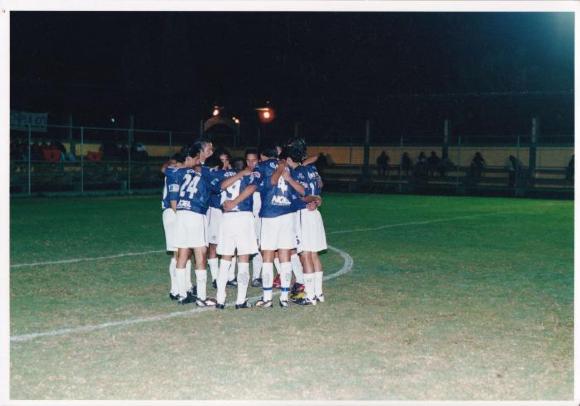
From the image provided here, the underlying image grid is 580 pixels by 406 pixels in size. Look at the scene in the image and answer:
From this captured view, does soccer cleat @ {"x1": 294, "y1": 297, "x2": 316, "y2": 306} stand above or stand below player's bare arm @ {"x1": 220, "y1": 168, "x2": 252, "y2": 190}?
below

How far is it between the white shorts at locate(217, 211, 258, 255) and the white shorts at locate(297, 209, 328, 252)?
2.29 feet

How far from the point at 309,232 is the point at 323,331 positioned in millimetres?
1764

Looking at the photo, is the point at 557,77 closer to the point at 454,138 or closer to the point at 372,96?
the point at 454,138

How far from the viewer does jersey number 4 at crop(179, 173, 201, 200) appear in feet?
27.4

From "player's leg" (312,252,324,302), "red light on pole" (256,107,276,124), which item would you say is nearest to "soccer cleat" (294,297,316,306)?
"player's leg" (312,252,324,302)

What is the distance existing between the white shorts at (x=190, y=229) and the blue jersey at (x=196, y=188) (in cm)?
7

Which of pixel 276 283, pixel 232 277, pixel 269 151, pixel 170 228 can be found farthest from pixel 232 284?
pixel 269 151

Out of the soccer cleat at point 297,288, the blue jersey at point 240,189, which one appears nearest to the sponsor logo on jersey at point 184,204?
the blue jersey at point 240,189

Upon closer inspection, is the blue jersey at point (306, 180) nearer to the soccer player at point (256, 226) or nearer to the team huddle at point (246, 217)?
the team huddle at point (246, 217)

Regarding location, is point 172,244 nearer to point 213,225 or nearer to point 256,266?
point 213,225

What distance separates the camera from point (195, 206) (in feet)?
27.5

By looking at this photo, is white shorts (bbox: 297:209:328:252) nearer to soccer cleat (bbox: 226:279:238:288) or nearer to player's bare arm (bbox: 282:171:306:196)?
player's bare arm (bbox: 282:171:306:196)
